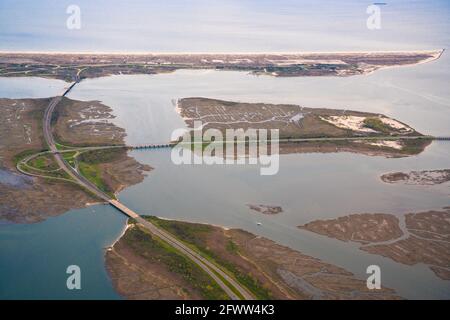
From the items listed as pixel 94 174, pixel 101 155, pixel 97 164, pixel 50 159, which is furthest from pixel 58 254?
pixel 101 155

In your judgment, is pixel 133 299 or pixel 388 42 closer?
pixel 133 299

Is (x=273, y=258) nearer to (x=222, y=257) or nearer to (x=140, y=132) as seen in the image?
(x=222, y=257)

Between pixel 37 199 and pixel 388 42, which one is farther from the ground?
pixel 388 42

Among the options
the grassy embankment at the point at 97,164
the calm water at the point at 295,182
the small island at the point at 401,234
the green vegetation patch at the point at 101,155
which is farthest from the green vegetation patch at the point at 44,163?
the small island at the point at 401,234

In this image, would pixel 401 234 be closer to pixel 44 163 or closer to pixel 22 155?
pixel 44 163

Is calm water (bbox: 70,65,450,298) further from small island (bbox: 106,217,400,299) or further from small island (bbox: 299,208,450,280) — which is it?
small island (bbox: 106,217,400,299)

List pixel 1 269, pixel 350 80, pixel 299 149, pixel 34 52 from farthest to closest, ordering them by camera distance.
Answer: pixel 34 52 → pixel 350 80 → pixel 299 149 → pixel 1 269

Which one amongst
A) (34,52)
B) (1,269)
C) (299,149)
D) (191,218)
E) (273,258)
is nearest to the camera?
(1,269)

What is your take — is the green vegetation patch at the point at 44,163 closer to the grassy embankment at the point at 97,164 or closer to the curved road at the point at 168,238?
the curved road at the point at 168,238
